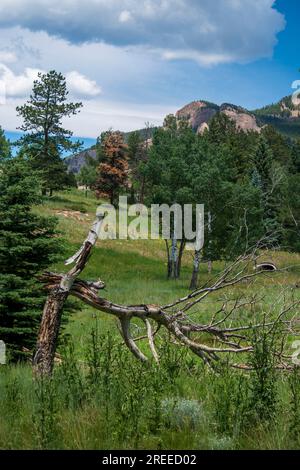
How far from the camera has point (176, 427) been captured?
13.5ft

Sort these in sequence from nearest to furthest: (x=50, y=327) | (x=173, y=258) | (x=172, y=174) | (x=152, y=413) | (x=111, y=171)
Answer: (x=152, y=413) → (x=50, y=327) → (x=172, y=174) → (x=173, y=258) → (x=111, y=171)

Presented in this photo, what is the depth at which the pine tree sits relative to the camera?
10625mm

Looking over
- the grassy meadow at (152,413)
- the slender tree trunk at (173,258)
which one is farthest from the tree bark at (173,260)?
the grassy meadow at (152,413)

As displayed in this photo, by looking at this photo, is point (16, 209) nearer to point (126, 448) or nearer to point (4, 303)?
point (4, 303)

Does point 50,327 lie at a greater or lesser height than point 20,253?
lesser

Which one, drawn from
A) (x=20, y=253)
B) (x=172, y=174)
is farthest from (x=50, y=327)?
(x=172, y=174)

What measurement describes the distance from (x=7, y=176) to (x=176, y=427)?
894cm

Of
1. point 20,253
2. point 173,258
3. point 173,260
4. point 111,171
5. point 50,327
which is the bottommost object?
point 173,260

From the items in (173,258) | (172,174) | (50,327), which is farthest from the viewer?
(173,258)

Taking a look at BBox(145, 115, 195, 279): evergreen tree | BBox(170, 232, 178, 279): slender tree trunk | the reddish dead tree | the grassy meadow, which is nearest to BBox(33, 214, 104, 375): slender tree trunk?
the grassy meadow

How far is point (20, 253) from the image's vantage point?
1121 cm

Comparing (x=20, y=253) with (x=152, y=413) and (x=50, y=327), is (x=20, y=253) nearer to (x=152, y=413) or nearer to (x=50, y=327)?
(x=50, y=327)

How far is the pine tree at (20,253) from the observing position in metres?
10.6
